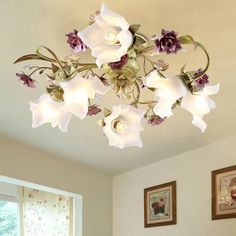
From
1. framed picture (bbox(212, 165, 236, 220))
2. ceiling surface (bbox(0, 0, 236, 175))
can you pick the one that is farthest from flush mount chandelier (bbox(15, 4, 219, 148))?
framed picture (bbox(212, 165, 236, 220))

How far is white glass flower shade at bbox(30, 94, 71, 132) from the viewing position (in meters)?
1.95

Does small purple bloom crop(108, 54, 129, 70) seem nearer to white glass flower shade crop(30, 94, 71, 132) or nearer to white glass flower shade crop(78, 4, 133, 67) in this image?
white glass flower shade crop(78, 4, 133, 67)

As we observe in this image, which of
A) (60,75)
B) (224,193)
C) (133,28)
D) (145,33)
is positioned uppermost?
(145,33)

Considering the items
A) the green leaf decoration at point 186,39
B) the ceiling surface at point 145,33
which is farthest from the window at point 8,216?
the green leaf decoration at point 186,39

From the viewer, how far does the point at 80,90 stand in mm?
1793

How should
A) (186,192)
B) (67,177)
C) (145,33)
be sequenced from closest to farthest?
1. (145,33)
2. (186,192)
3. (67,177)

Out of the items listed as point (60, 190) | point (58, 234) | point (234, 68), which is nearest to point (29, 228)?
point (58, 234)

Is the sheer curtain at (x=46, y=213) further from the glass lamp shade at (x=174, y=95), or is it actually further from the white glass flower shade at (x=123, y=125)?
the glass lamp shade at (x=174, y=95)

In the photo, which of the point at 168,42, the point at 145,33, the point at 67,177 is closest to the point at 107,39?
the point at 168,42

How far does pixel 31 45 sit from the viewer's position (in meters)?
2.28

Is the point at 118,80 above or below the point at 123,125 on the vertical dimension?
above

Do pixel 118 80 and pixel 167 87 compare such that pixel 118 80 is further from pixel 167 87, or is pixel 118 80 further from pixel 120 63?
pixel 167 87

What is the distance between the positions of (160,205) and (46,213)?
1366mm

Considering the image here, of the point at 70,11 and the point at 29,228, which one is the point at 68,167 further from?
the point at 70,11
